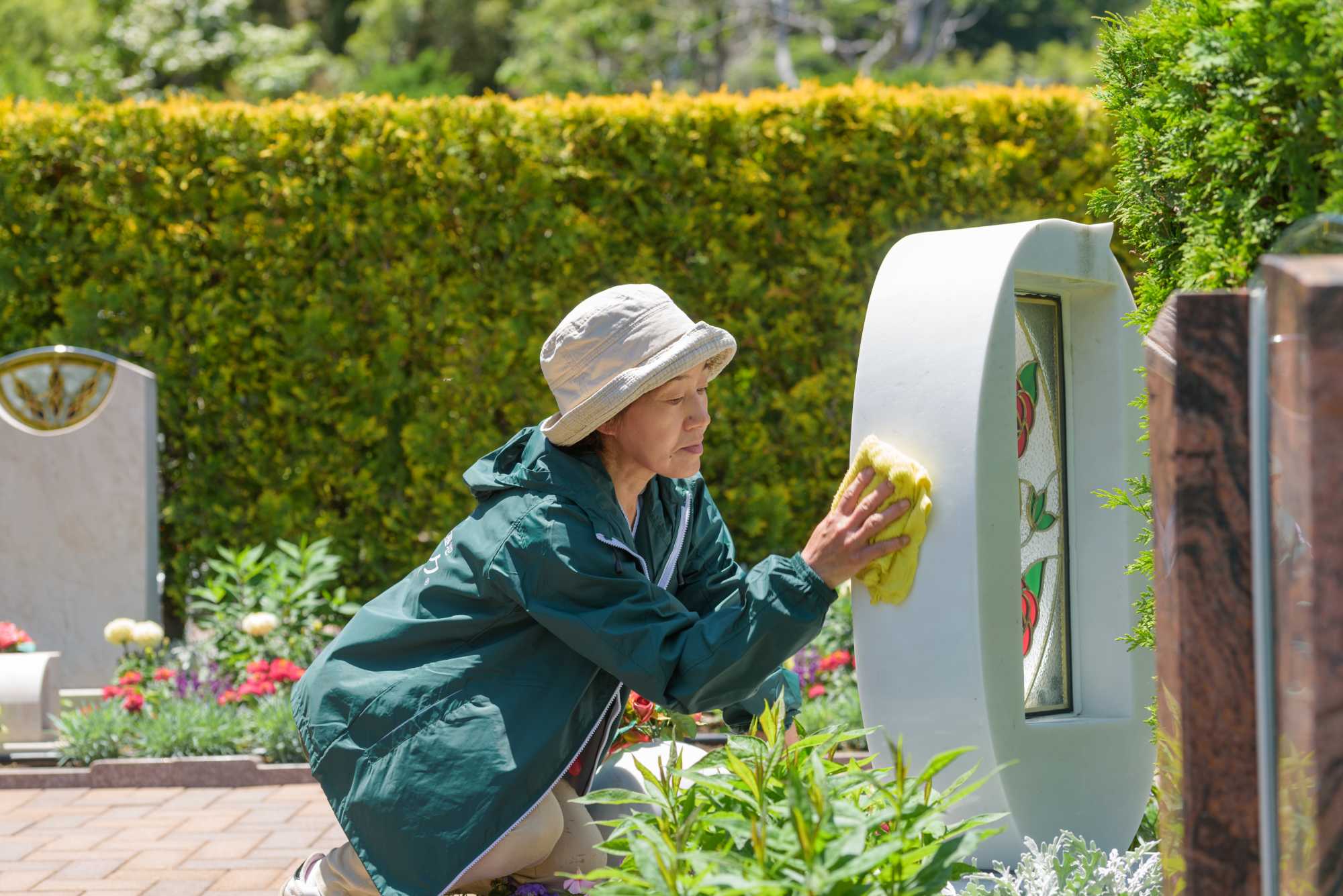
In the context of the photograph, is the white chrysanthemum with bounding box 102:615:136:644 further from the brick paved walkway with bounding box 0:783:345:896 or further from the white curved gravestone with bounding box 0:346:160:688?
the brick paved walkway with bounding box 0:783:345:896

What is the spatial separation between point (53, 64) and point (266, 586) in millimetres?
19629

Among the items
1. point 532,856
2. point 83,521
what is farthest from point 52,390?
point 532,856

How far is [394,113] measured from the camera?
585 centimetres

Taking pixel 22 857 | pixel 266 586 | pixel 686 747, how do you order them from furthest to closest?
pixel 266 586 → pixel 22 857 → pixel 686 747

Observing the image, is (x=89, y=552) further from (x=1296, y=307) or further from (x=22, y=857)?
(x=1296, y=307)

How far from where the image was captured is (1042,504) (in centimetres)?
256

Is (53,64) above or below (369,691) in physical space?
above

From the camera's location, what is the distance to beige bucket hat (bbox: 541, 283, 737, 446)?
229 centimetres

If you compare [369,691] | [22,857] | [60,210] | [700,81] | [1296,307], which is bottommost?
[22,857]

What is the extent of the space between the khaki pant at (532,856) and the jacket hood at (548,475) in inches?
21.2

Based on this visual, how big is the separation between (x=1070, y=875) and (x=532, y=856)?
93 cm

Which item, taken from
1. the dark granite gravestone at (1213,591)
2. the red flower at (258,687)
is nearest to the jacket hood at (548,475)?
the dark granite gravestone at (1213,591)

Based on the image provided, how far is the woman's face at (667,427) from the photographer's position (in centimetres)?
234

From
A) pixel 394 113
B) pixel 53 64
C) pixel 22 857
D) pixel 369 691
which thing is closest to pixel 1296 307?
pixel 369 691
